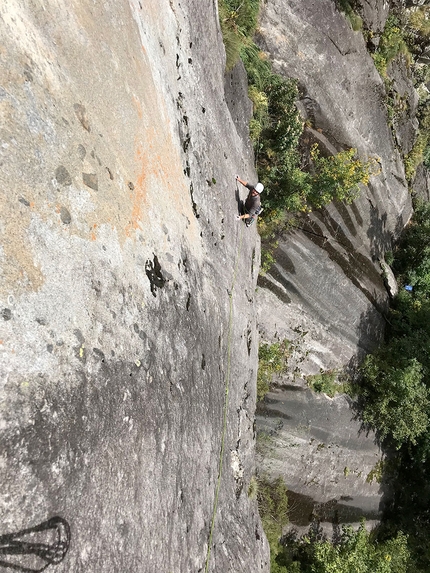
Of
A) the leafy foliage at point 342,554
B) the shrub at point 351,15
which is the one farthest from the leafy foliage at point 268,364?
the shrub at point 351,15

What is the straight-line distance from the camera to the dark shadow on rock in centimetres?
308

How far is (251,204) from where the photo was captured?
32.0ft

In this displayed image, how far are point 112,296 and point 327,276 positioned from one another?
9.59 meters

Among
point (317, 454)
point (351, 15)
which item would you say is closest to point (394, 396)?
point (317, 454)

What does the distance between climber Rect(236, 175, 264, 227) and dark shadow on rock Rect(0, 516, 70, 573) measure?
7318 millimetres

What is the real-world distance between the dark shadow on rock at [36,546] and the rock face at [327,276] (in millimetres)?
8111

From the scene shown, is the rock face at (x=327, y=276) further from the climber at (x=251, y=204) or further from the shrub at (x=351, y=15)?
the climber at (x=251, y=204)

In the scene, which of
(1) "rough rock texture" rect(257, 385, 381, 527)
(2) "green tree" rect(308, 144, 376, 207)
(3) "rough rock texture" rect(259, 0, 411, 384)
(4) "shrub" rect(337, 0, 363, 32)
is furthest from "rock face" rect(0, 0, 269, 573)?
(4) "shrub" rect(337, 0, 363, 32)

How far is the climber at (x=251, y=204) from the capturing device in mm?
9570

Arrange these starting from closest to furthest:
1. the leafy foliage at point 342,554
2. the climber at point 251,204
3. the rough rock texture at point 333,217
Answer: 1. the climber at point 251,204
2. the leafy foliage at point 342,554
3. the rough rock texture at point 333,217

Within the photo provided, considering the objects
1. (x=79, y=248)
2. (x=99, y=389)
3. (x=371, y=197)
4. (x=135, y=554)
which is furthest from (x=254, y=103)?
(x=135, y=554)

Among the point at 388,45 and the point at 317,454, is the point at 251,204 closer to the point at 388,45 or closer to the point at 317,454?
the point at 317,454

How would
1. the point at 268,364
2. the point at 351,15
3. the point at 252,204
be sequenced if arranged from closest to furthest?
the point at 252,204 → the point at 268,364 → the point at 351,15

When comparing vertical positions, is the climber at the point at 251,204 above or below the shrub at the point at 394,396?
above
